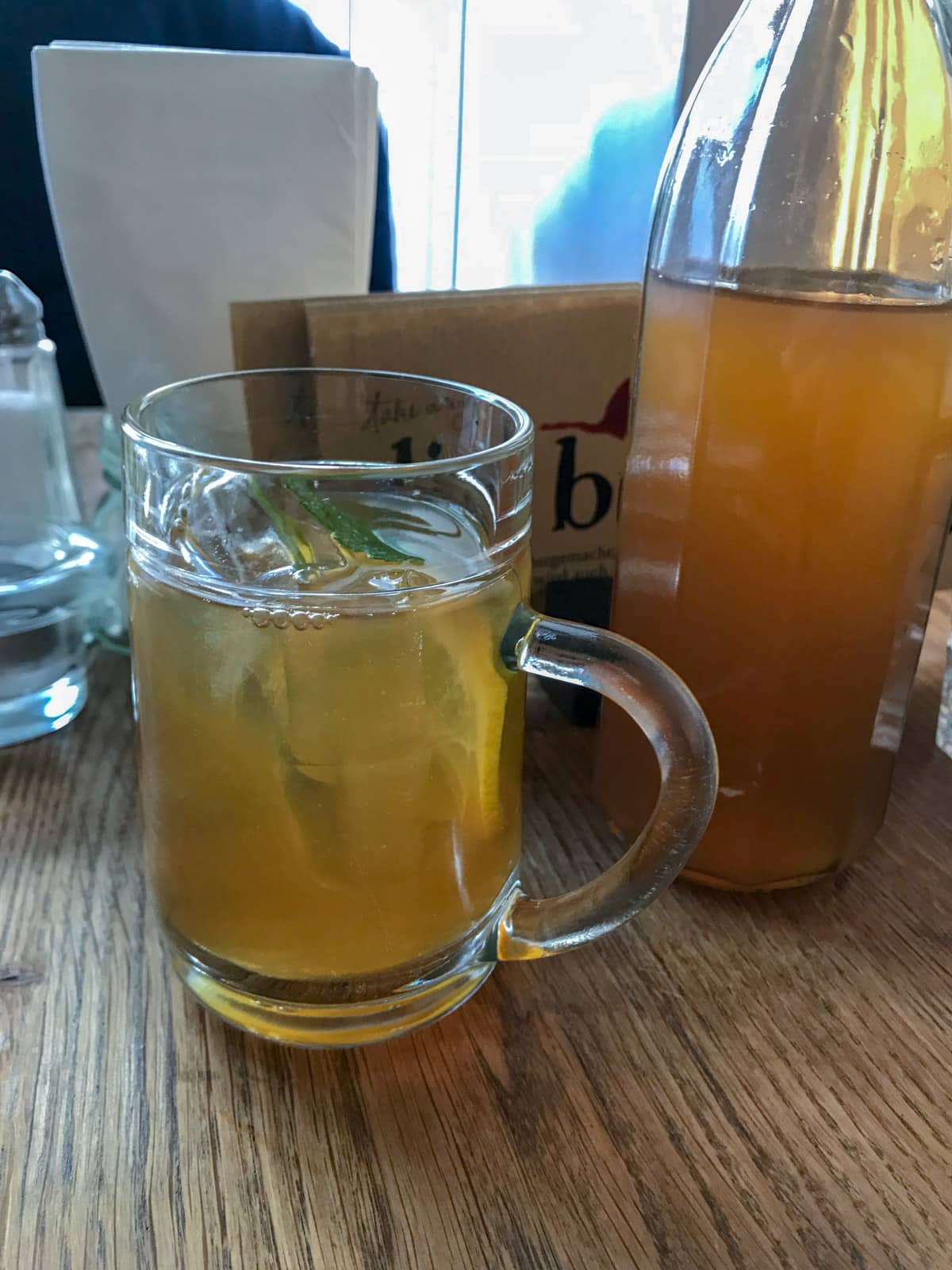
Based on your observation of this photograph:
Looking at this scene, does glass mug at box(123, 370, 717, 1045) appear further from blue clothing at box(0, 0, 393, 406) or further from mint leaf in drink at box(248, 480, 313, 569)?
blue clothing at box(0, 0, 393, 406)

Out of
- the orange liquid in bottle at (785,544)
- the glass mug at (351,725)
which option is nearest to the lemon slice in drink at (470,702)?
the glass mug at (351,725)

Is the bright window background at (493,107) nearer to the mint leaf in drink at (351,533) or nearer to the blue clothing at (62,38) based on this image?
the blue clothing at (62,38)

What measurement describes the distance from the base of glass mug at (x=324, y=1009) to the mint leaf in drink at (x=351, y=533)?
0.14 m

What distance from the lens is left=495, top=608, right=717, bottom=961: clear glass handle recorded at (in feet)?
1.09

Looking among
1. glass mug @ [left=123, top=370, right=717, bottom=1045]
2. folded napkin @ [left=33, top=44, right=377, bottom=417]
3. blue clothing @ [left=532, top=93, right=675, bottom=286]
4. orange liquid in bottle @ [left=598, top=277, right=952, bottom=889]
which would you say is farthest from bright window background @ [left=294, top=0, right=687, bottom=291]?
glass mug @ [left=123, top=370, right=717, bottom=1045]

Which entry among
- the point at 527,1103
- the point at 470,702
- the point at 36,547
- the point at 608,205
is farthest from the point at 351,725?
the point at 608,205

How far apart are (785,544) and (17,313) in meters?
0.45

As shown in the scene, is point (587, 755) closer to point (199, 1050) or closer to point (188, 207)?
point (199, 1050)

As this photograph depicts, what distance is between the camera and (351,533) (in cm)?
35

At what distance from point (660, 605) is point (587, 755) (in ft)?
0.47

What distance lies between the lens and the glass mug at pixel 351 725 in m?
0.32

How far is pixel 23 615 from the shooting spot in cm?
55

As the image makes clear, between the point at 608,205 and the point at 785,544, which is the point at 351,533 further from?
the point at 608,205

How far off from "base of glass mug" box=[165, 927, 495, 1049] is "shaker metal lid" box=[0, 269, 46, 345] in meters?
0.38
